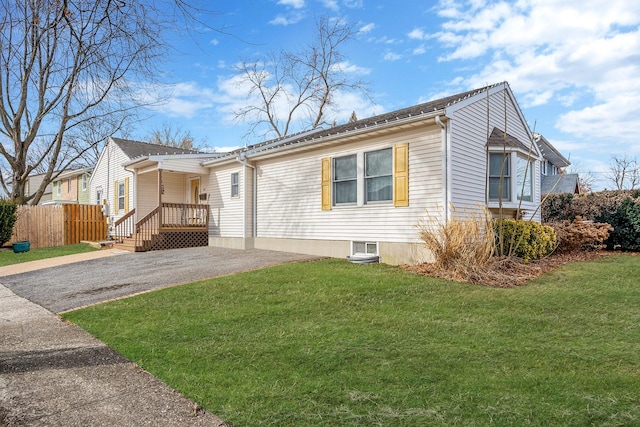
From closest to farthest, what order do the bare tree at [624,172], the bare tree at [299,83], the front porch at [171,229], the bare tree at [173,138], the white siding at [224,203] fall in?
the white siding at [224,203]
the front porch at [171,229]
the bare tree at [299,83]
the bare tree at [624,172]
the bare tree at [173,138]

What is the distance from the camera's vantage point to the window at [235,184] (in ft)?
46.1

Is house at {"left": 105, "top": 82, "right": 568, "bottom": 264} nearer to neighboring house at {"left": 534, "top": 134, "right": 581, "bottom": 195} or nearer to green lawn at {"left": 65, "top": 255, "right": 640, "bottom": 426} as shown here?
green lawn at {"left": 65, "top": 255, "right": 640, "bottom": 426}

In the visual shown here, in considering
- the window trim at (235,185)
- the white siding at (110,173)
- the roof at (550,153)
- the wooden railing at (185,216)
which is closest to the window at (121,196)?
the white siding at (110,173)

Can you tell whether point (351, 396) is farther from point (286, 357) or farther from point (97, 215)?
point (97, 215)

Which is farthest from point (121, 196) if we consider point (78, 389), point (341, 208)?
point (78, 389)

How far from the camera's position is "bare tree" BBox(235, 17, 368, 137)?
27953 millimetres

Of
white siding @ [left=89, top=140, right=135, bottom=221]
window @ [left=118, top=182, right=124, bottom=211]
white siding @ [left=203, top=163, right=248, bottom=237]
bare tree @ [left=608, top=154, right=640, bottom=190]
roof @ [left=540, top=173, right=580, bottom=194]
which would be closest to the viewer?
white siding @ [left=203, top=163, right=248, bottom=237]

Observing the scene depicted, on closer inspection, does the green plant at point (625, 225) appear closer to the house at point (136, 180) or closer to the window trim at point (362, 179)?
the window trim at point (362, 179)

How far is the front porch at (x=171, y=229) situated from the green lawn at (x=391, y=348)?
7902 millimetres

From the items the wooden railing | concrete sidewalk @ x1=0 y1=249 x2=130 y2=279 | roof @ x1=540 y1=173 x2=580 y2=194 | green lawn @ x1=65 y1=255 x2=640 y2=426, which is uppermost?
roof @ x1=540 y1=173 x2=580 y2=194

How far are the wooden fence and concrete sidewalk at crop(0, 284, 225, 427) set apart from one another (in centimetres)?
1515

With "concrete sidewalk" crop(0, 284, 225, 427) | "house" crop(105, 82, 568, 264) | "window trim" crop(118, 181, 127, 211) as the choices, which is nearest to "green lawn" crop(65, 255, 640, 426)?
"concrete sidewalk" crop(0, 284, 225, 427)

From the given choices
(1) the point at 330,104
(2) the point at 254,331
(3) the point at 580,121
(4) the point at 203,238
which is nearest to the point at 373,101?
(1) the point at 330,104

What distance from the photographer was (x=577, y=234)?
11.5 meters
